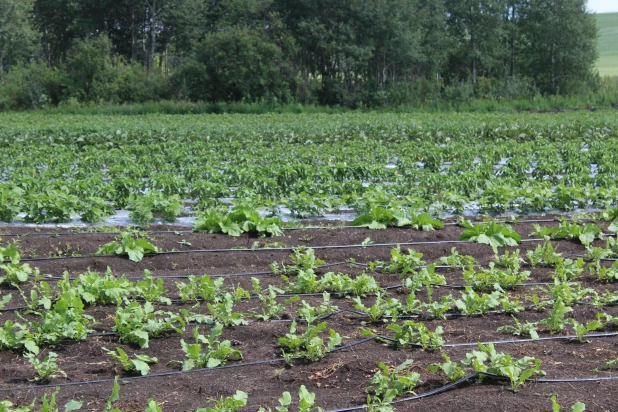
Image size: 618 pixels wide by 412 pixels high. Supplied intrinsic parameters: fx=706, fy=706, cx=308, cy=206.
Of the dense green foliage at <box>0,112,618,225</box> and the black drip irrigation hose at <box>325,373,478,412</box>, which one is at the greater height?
the dense green foliage at <box>0,112,618,225</box>

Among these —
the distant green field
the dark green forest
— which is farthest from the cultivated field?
the distant green field

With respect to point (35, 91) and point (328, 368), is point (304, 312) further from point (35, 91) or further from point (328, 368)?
point (35, 91)

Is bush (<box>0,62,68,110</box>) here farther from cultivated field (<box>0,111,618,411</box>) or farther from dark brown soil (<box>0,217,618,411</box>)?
dark brown soil (<box>0,217,618,411</box>)

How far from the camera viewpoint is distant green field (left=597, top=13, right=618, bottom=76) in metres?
76.8

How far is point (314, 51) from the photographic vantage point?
4016 centimetres

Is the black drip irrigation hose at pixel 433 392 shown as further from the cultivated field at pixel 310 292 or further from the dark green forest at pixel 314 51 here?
the dark green forest at pixel 314 51

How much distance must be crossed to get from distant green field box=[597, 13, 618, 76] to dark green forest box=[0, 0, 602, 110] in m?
26.2

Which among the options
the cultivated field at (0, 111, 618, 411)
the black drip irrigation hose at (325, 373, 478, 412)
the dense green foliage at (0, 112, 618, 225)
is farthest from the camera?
the dense green foliage at (0, 112, 618, 225)

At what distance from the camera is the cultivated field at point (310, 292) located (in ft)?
13.9

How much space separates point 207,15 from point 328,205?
4127 cm

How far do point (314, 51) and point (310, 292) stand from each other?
35365 millimetres

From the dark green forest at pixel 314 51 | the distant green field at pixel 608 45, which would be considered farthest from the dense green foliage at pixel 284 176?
the distant green field at pixel 608 45

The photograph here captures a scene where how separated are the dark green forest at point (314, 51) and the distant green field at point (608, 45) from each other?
26181 millimetres

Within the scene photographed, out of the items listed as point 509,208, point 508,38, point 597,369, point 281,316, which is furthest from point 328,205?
point 508,38
